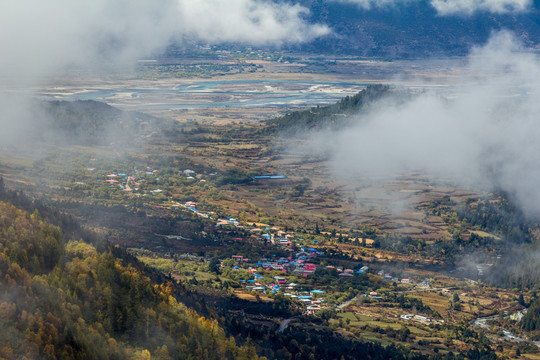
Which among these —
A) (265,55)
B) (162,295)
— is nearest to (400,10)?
(265,55)

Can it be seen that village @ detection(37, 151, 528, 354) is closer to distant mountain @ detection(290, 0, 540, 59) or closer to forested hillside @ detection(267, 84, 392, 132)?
forested hillside @ detection(267, 84, 392, 132)

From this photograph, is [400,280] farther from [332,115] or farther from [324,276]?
[332,115]

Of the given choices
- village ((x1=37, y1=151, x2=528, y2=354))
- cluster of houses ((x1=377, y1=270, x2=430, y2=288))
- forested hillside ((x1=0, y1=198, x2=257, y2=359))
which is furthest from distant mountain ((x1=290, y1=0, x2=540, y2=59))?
forested hillside ((x1=0, y1=198, x2=257, y2=359))

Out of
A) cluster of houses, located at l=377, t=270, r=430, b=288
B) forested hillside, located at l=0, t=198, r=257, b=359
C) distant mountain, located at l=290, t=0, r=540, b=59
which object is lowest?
cluster of houses, located at l=377, t=270, r=430, b=288

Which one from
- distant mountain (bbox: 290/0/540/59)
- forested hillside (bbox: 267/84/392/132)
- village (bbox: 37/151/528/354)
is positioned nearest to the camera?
village (bbox: 37/151/528/354)

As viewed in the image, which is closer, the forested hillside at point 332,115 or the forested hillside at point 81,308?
the forested hillside at point 81,308

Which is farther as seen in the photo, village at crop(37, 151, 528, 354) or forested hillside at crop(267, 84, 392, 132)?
forested hillside at crop(267, 84, 392, 132)

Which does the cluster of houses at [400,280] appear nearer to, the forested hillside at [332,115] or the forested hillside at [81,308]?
the forested hillside at [81,308]

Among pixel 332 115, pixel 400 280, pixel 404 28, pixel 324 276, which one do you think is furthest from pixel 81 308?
pixel 404 28

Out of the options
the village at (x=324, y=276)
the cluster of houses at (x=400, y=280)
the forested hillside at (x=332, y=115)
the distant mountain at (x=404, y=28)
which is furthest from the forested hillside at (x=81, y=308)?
the distant mountain at (x=404, y=28)
